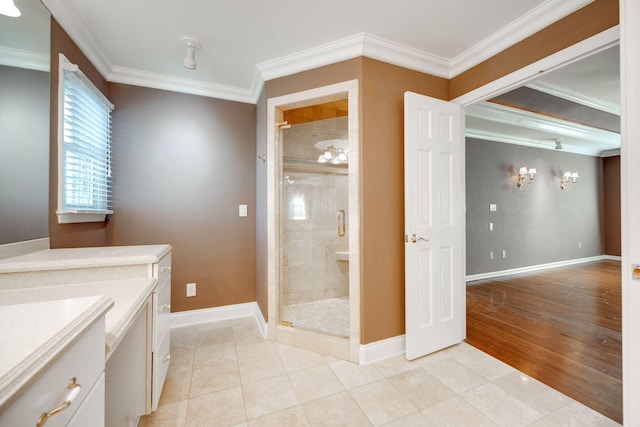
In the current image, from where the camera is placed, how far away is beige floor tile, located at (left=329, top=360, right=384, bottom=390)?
1.88 m

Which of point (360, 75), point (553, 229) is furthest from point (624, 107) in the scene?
point (553, 229)

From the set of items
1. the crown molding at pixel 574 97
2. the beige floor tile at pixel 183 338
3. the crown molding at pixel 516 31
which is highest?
the crown molding at pixel 574 97

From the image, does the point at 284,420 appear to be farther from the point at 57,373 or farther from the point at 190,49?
the point at 190,49

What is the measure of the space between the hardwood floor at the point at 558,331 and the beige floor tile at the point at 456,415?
72cm

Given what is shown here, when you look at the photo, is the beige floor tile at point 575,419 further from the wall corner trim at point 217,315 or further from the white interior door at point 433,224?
the wall corner trim at point 217,315

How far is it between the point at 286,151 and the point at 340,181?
Answer: 0.88 metres

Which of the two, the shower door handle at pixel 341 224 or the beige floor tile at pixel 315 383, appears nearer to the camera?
the beige floor tile at pixel 315 383

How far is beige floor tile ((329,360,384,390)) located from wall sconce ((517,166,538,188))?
16.5 feet

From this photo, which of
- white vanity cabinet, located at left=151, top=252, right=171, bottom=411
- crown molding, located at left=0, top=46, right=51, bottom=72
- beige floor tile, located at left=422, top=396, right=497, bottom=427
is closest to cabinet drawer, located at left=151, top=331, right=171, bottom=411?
white vanity cabinet, located at left=151, top=252, right=171, bottom=411

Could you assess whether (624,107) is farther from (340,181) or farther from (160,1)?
(160,1)

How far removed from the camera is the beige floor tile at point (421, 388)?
170 centimetres

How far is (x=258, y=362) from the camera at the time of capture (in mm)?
2123

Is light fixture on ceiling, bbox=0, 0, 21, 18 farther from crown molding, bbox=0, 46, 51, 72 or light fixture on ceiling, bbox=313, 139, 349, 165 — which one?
light fixture on ceiling, bbox=313, 139, 349, 165

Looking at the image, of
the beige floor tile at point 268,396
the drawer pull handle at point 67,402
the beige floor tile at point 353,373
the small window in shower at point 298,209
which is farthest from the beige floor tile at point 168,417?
the small window in shower at point 298,209
